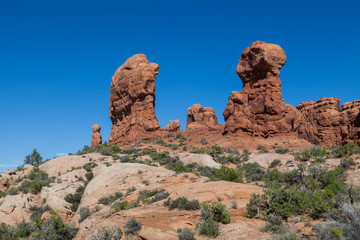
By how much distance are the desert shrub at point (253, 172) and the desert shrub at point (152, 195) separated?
37.7 feet

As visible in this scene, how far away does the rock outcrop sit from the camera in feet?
135

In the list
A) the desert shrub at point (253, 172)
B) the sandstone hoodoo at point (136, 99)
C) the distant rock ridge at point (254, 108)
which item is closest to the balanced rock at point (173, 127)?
the distant rock ridge at point (254, 108)

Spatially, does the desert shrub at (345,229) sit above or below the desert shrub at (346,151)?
below

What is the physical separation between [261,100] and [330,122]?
11.9 m

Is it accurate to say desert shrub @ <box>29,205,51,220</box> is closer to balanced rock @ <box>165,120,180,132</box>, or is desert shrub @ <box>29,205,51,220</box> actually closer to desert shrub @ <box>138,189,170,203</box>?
desert shrub @ <box>138,189,170,203</box>

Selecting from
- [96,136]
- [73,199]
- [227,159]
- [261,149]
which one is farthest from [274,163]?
[96,136]

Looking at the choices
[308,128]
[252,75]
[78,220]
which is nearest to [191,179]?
[78,220]

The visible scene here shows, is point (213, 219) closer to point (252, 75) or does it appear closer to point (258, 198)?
point (258, 198)

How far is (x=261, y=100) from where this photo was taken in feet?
155

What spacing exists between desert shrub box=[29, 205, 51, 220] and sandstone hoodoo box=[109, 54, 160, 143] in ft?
91.1

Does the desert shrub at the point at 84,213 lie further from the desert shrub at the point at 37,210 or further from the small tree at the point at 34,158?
the small tree at the point at 34,158

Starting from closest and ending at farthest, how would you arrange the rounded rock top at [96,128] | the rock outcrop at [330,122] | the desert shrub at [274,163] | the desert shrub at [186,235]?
the desert shrub at [186,235]
the desert shrub at [274,163]
the rock outcrop at [330,122]
the rounded rock top at [96,128]

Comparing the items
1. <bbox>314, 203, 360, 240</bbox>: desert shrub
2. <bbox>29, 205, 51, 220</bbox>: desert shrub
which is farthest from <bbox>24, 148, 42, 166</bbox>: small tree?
<bbox>314, 203, 360, 240</bbox>: desert shrub

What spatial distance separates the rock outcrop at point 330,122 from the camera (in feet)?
135
